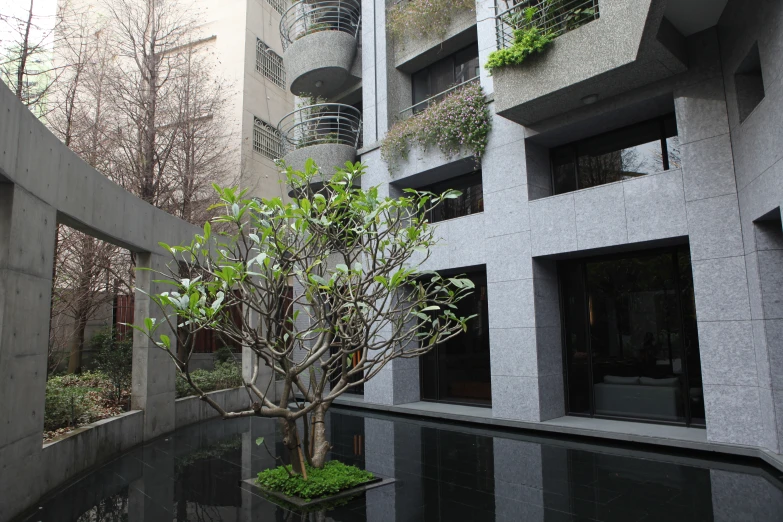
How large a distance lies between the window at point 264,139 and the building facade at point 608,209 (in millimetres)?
6854

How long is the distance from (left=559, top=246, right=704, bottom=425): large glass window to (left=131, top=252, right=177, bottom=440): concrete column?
7833 mm

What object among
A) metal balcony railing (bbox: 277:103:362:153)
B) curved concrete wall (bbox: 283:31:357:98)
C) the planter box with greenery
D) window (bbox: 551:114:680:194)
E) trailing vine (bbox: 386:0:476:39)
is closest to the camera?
the planter box with greenery

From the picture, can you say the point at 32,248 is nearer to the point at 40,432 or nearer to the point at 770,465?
the point at 40,432

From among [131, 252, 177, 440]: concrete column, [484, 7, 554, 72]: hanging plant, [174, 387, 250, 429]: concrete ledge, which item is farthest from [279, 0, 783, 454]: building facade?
[131, 252, 177, 440]: concrete column

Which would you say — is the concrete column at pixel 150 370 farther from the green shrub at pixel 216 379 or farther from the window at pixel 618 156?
the window at pixel 618 156

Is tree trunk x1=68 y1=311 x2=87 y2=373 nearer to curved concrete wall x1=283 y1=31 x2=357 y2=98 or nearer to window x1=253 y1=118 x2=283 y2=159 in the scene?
curved concrete wall x1=283 y1=31 x2=357 y2=98

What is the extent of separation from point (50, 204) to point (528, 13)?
8178mm

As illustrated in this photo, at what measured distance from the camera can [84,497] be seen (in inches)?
235

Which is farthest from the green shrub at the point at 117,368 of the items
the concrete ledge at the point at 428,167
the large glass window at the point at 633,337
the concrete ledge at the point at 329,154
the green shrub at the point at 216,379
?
the large glass window at the point at 633,337

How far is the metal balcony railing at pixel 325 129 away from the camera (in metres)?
14.6

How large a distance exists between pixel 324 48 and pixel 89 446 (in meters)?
11.3

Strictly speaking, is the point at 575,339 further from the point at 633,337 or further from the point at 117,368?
the point at 117,368

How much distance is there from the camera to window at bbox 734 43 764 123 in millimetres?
7480

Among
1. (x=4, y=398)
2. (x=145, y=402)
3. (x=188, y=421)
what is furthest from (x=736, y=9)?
(x=188, y=421)
